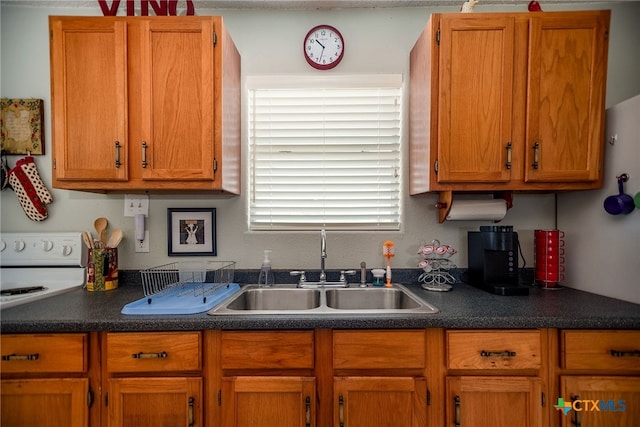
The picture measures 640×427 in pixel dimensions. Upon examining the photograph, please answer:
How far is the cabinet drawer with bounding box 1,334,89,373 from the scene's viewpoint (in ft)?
3.71

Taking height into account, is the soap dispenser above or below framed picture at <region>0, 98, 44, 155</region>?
below

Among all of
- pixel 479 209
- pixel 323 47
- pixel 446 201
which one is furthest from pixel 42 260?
pixel 479 209

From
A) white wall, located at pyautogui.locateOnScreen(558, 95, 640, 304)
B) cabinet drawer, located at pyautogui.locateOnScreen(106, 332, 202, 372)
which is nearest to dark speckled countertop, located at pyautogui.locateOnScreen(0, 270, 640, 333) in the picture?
cabinet drawer, located at pyautogui.locateOnScreen(106, 332, 202, 372)

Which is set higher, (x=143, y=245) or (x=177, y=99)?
(x=177, y=99)

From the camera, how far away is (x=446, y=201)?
1616 mm

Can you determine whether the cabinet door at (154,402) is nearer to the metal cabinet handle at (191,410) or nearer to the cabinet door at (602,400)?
the metal cabinet handle at (191,410)

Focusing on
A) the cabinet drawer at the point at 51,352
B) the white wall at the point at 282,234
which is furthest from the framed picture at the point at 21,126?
the cabinet drawer at the point at 51,352

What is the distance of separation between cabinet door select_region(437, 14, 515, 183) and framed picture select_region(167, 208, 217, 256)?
132 cm

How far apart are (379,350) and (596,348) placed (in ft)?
2.71

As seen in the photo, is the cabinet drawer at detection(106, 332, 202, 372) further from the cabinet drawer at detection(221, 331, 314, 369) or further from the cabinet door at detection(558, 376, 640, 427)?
the cabinet door at detection(558, 376, 640, 427)

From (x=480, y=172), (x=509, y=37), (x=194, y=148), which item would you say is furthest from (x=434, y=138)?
(x=194, y=148)

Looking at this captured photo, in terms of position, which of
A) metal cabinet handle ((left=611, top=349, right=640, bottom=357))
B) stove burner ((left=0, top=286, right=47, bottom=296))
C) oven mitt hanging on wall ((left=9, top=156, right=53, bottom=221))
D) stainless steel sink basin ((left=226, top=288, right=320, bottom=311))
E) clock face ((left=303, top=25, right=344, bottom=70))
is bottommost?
metal cabinet handle ((left=611, top=349, right=640, bottom=357))

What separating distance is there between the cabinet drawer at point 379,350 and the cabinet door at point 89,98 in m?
1.27

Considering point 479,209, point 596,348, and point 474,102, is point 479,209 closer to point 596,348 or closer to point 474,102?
point 474,102
